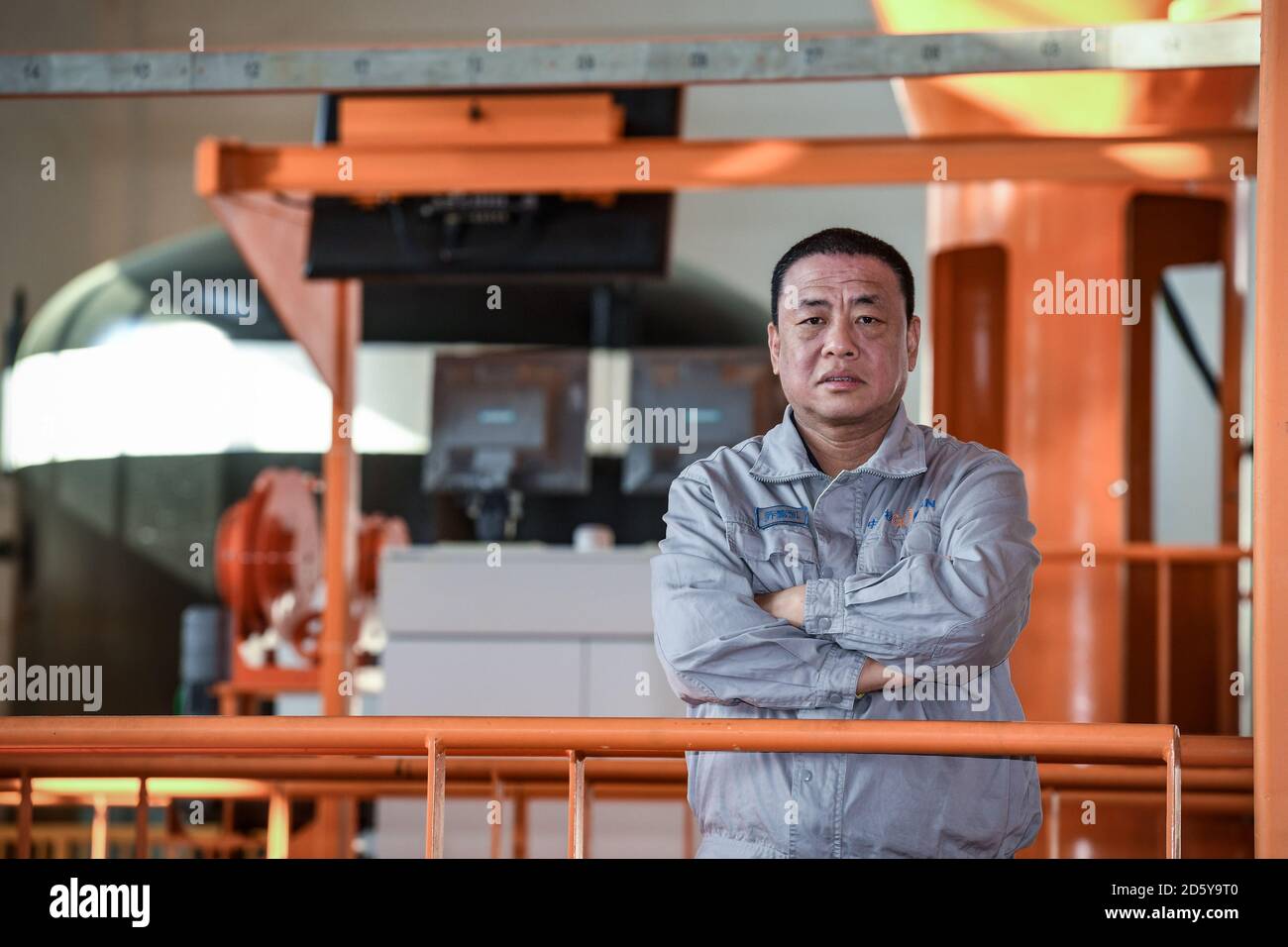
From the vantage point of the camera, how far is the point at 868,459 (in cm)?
210

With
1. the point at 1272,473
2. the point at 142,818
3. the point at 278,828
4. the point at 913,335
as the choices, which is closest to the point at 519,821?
the point at 278,828

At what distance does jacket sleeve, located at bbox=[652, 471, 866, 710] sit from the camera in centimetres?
194

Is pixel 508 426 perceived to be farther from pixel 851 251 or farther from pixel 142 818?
pixel 851 251

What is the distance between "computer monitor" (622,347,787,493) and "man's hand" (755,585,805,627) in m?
3.19

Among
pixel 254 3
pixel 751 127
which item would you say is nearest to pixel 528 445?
pixel 751 127

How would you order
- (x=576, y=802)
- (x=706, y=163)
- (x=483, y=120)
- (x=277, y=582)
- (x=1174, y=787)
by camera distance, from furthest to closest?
(x=277, y=582) < (x=483, y=120) < (x=706, y=163) < (x=576, y=802) < (x=1174, y=787)

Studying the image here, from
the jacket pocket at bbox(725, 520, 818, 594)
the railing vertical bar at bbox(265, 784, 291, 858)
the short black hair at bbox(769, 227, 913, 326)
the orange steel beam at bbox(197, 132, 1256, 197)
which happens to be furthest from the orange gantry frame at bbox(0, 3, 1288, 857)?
the short black hair at bbox(769, 227, 913, 326)

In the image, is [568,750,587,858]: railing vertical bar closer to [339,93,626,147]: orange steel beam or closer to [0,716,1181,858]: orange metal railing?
[0,716,1181,858]: orange metal railing

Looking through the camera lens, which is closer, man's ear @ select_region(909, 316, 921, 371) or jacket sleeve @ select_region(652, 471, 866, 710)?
jacket sleeve @ select_region(652, 471, 866, 710)

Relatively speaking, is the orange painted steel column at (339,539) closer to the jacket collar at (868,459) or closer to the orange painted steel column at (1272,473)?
the jacket collar at (868,459)

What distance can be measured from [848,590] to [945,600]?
0.13 m

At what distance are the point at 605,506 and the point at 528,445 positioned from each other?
3.68 metres

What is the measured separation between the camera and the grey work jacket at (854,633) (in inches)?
75.7
